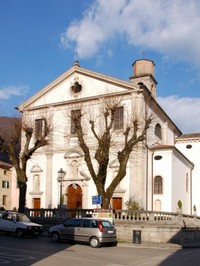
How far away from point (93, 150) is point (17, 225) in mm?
13713

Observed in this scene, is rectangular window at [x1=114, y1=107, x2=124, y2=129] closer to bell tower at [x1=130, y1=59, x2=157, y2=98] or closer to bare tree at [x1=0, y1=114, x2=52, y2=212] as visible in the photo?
bare tree at [x1=0, y1=114, x2=52, y2=212]

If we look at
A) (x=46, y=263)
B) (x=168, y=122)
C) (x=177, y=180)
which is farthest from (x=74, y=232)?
(x=168, y=122)

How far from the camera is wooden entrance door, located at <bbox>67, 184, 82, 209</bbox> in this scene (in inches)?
1436

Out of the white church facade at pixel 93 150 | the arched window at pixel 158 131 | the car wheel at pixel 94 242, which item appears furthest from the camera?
the arched window at pixel 158 131

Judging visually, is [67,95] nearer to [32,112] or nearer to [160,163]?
[32,112]

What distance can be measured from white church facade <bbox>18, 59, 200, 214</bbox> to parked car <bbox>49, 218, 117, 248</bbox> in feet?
41.5

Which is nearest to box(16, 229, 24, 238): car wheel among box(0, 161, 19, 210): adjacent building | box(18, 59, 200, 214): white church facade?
box(18, 59, 200, 214): white church facade

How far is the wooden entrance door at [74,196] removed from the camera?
36.5 m

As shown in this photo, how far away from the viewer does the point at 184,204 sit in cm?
3862

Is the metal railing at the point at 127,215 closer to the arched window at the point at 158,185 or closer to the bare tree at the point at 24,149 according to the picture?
the bare tree at the point at 24,149

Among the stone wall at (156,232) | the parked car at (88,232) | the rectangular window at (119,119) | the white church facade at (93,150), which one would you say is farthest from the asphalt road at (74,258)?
the rectangular window at (119,119)

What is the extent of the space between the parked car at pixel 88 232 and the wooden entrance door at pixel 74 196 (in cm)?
1456

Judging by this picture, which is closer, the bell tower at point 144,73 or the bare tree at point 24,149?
the bare tree at point 24,149

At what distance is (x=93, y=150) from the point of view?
3584cm
